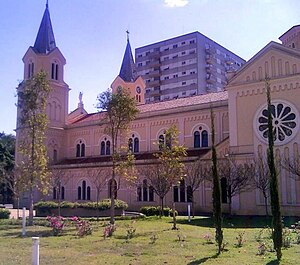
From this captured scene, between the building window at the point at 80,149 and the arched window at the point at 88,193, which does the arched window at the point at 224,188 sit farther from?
the building window at the point at 80,149

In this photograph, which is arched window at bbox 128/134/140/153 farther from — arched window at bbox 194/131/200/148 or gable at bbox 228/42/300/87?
gable at bbox 228/42/300/87

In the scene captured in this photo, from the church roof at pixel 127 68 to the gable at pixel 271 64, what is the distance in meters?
27.8

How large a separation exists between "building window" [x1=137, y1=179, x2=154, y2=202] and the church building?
0.33 ft

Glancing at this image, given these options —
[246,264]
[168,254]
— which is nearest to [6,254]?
[168,254]

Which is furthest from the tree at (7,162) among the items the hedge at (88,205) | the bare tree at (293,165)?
the bare tree at (293,165)

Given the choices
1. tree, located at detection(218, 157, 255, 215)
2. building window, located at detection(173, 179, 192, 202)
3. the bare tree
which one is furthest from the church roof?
the bare tree

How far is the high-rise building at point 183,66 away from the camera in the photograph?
294 feet

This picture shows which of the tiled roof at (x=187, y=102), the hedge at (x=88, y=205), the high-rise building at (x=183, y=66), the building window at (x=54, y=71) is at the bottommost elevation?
the hedge at (x=88, y=205)

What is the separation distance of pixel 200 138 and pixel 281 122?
11.1m

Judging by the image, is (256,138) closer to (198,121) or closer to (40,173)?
(198,121)

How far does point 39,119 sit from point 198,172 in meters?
12.8

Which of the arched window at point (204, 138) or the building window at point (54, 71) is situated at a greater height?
the building window at point (54, 71)

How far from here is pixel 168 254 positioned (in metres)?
13.0

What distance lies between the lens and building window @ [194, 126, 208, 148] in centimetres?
4097
